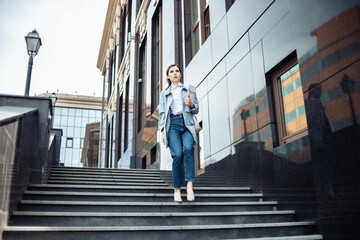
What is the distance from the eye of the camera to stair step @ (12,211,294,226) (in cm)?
446

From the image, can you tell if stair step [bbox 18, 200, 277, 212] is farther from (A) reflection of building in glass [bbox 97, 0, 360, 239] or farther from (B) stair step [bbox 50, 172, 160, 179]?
(B) stair step [bbox 50, 172, 160, 179]

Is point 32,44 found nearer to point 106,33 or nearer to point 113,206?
point 113,206

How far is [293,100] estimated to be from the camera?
6285 mm

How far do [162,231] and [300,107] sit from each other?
124 inches

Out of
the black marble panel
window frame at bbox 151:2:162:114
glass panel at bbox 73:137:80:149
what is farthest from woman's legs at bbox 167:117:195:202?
glass panel at bbox 73:137:80:149

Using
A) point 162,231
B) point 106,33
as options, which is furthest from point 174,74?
point 106,33

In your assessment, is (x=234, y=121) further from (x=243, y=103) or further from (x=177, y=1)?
(x=177, y=1)

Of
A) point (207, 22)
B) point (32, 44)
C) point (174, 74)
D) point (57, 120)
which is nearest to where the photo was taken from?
point (174, 74)

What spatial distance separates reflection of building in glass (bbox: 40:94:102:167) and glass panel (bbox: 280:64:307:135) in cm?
4945

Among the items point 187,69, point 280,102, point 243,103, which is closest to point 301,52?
point 280,102

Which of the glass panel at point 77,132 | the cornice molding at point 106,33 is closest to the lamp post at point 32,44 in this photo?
the cornice molding at point 106,33

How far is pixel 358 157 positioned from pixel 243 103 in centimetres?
394

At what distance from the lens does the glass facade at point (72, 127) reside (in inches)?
2110

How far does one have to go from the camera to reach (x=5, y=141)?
12.6 feet
